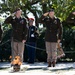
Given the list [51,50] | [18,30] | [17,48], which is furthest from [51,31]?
[17,48]

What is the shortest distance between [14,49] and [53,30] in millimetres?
1452

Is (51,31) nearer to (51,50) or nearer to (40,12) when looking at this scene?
(51,50)

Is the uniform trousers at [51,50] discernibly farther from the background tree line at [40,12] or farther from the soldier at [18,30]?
the background tree line at [40,12]

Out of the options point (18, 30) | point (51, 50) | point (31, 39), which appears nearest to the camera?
point (18, 30)

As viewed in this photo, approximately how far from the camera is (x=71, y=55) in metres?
12.9

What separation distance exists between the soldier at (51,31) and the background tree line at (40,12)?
9.12 feet

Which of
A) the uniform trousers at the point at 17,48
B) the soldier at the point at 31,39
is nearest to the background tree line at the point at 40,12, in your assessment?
the soldier at the point at 31,39

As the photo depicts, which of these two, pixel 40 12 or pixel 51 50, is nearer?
pixel 51 50

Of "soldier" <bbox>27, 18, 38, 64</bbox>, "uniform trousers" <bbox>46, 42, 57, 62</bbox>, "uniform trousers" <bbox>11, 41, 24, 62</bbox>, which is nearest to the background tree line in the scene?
"soldier" <bbox>27, 18, 38, 64</bbox>

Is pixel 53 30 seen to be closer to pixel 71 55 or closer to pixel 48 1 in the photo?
→ pixel 71 55

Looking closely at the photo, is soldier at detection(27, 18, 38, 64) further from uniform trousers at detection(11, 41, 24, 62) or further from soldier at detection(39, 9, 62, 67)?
uniform trousers at detection(11, 41, 24, 62)

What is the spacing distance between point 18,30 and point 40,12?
677cm

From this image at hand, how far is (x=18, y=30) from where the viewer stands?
31.6 ft

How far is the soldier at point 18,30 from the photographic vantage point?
9.57m
